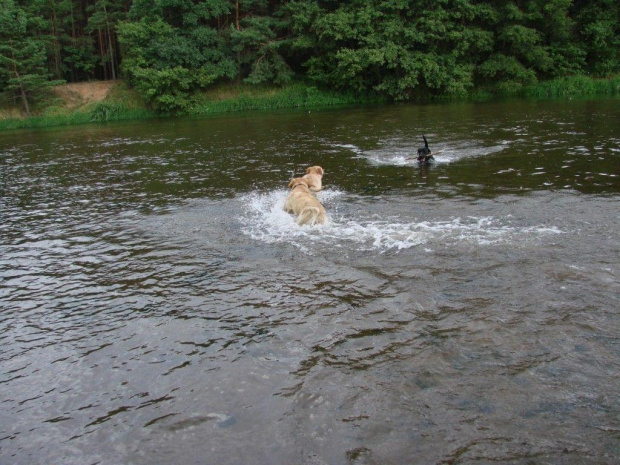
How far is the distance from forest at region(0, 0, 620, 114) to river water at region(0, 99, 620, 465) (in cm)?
2641

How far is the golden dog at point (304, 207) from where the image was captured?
29.7 ft

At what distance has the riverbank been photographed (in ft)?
116

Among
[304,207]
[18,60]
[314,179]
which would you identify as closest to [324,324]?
[304,207]

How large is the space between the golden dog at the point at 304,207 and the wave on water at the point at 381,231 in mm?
142

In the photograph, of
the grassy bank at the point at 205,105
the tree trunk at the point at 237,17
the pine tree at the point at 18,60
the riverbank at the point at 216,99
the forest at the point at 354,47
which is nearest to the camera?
the riverbank at the point at 216,99

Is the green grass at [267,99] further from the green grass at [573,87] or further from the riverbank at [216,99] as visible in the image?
the green grass at [573,87]

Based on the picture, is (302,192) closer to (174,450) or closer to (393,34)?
(174,450)

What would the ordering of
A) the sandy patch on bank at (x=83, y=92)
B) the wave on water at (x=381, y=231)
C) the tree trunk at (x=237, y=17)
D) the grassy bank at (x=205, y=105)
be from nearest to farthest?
the wave on water at (x=381, y=231) → the grassy bank at (x=205, y=105) → the sandy patch on bank at (x=83, y=92) → the tree trunk at (x=237, y=17)

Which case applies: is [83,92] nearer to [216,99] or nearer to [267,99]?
[216,99]

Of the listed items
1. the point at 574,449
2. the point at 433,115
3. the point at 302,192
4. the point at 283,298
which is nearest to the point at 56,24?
the point at 433,115

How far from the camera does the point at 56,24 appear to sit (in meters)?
47.5

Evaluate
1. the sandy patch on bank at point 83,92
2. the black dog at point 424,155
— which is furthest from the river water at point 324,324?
the sandy patch on bank at point 83,92

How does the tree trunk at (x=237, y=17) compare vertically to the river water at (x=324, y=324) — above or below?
above

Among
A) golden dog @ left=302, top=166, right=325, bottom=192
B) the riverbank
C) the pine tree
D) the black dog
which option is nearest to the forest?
the pine tree
